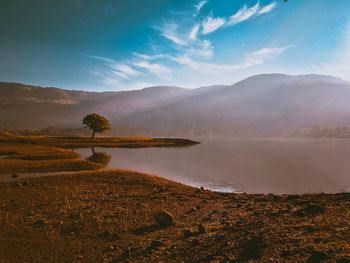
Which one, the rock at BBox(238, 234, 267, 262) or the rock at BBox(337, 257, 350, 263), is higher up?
the rock at BBox(337, 257, 350, 263)

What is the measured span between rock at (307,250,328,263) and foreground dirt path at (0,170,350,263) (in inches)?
1.2

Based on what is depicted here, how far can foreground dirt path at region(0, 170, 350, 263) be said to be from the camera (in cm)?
1095

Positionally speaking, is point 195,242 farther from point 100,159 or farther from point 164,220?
point 100,159

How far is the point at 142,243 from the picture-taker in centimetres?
1307

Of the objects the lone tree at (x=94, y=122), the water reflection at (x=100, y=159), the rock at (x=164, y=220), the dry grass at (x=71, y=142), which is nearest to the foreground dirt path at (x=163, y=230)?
the rock at (x=164, y=220)

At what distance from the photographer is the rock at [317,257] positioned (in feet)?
30.4

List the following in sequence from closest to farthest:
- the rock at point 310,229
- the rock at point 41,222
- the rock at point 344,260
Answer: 1. the rock at point 344,260
2. the rock at point 310,229
3. the rock at point 41,222

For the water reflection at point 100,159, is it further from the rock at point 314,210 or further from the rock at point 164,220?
the rock at point 314,210

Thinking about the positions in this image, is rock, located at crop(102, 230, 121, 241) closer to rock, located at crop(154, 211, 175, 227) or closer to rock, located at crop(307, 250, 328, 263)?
rock, located at crop(154, 211, 175, 227)

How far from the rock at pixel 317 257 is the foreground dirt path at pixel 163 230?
0.10ft

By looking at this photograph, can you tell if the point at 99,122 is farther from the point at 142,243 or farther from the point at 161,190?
the point at 142,243

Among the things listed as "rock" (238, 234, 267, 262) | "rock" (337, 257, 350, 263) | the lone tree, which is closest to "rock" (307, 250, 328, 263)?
"rock" (337, 257, 350, 263)

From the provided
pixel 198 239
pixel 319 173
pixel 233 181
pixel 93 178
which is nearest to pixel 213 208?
pixel 198 239

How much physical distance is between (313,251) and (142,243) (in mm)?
7239
